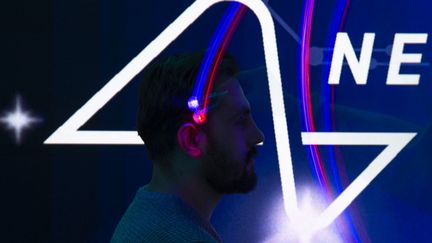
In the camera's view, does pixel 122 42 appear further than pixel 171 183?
Yes

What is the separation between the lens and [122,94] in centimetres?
245

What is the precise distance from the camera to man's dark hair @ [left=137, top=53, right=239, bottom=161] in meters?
1.45

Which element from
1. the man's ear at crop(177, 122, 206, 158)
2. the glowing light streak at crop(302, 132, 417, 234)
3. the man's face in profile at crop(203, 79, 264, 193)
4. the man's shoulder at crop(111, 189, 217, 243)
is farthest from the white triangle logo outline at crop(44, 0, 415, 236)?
the man's shoulder at crop(111, 189, 217, 243)

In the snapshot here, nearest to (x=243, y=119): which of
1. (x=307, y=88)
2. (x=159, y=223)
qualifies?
(x=159, y=223)

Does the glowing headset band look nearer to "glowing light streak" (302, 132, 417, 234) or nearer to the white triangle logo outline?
the white triangle logo outline

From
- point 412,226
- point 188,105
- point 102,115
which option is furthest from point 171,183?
point 412,226

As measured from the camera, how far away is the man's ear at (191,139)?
1458 mm

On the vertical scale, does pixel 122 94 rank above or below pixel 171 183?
above

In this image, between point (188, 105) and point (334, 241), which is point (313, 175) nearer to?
point (334, 241)

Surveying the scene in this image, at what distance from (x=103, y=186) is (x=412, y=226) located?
4.05ft

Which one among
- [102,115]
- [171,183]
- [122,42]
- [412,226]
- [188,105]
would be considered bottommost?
[412,226]

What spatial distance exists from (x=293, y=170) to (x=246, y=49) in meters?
0.51

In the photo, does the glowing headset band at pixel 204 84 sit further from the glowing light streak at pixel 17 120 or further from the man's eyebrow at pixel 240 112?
the glowing light streak at pixel 17 120

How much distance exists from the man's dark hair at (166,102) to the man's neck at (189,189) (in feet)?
0.18
